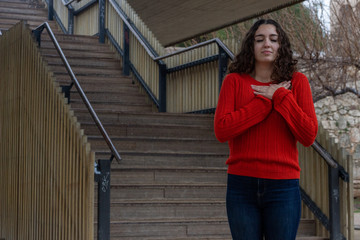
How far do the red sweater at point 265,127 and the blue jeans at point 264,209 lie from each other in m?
0.05

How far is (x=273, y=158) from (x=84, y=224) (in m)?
3.08

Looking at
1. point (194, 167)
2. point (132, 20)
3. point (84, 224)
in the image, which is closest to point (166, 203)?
point (194, 167)

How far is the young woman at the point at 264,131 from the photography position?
2721 mm

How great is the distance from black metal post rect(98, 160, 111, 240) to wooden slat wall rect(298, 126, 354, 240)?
7.93ft

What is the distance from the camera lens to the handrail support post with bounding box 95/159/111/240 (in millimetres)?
5668

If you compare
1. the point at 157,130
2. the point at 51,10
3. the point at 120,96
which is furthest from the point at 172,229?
the point at 51,10

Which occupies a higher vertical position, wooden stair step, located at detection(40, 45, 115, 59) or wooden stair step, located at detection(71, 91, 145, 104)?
wooden stair step, located at detection(40, 45, 115, 59)

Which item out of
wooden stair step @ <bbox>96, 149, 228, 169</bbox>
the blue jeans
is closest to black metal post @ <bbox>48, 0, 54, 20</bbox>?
wooden stair step @ <bbox>96, 149, 228, 169</bbox>

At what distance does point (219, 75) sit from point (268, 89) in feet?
20.9

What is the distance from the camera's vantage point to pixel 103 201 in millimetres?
5691

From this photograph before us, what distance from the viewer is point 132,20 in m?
11.6

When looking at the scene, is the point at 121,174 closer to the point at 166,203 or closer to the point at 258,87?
the point at 166,203

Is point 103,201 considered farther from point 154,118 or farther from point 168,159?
point 154,118

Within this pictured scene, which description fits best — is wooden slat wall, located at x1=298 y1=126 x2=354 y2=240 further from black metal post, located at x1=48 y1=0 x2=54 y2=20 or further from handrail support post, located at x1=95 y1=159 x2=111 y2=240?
black metal post, located at x1=48 y1=0 x2=54 y2=20
